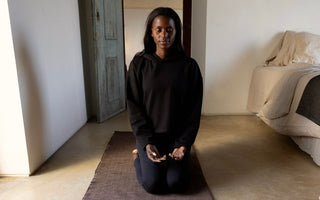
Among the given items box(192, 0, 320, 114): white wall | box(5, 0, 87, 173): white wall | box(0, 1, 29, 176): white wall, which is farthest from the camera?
box(192, 0, 320, 114): white wall

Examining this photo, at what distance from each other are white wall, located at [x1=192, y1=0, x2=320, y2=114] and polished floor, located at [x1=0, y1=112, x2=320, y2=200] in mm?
597

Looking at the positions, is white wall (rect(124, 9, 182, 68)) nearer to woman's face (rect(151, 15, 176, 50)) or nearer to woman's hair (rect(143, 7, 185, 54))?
woman's hair (rect(143, 7, 185, 54))

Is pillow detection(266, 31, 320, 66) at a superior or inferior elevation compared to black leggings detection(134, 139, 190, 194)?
superior

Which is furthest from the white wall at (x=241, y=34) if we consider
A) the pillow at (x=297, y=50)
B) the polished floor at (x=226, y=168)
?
the polished floor at (x=226, y=168)

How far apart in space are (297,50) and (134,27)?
17.6 feet

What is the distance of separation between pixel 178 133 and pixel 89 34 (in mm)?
1732

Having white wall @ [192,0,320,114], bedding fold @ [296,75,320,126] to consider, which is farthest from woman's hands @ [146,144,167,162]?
white wall @ [192,0,320,114]

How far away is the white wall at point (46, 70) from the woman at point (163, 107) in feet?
2.15

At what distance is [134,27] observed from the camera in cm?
696

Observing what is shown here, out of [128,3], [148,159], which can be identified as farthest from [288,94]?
[128,3]

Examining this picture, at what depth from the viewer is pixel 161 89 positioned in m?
1.29

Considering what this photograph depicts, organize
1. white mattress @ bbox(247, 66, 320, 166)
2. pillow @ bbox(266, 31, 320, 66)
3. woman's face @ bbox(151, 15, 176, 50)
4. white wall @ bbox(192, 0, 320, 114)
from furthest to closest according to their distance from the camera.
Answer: white wall @ bbox(192, 0, 320, 114) < pillow @ bbox(266, 31, 320, 66) < white mattress @ bbox(247, 66, 320, 166) < woman's face @ bbox(151, 15, 176, 50)

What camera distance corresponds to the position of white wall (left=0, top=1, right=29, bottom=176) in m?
1.29

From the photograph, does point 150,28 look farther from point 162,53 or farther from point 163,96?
point 163,96
